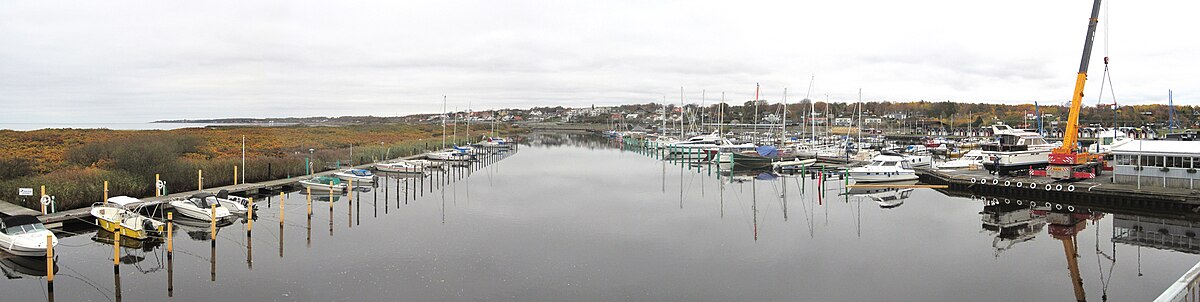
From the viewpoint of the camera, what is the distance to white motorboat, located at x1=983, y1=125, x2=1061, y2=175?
38.5 metres

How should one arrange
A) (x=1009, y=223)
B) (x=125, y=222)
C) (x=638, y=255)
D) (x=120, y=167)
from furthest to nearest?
(x=120, y=167) < (x=1009, y=223) < (x=125, y=222) < (x=638, y=255)

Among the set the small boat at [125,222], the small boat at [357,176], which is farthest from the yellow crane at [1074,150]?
the small boat at [125,222]

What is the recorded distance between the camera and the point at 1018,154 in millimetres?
38906

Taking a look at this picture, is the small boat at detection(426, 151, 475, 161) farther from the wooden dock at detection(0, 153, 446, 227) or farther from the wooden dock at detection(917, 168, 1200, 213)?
the wooden dock at detection(917, 168, 1200, 213)

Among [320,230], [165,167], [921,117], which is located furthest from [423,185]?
[921,117]

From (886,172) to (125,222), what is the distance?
36.2 meters

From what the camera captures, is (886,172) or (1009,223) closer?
(1009,223)

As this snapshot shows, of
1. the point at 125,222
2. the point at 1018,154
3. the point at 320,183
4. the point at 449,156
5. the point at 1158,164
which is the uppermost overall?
the point at 1018,154

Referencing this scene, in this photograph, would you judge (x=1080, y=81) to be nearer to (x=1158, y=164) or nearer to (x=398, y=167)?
(x=1158, y=164)

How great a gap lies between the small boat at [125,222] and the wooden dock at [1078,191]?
35391 mm

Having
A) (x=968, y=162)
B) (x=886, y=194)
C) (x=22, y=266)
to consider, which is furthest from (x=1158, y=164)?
(x=22, y=266)

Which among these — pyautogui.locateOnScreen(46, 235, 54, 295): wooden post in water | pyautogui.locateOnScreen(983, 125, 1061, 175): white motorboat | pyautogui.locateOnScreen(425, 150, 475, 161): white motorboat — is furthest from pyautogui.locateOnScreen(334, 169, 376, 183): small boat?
pyautogui.locateOnScreen(983, 125, 1061, 175): white motorboat

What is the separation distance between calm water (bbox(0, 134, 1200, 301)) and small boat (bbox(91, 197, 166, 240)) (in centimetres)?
70

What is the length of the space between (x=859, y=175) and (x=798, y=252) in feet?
69.2
